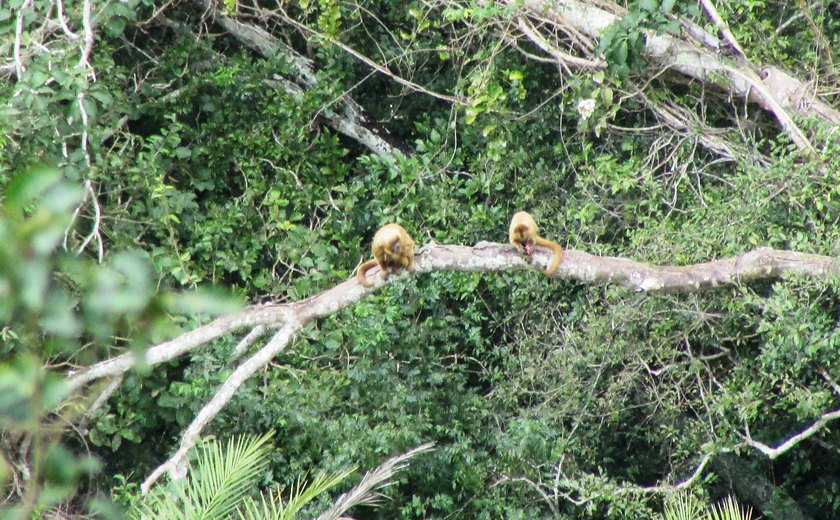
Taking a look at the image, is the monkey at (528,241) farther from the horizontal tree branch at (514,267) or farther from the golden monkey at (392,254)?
the golden monkey at (392,254)

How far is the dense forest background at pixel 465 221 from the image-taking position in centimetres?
613

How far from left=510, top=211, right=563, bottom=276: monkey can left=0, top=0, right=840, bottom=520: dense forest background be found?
118 centimetres

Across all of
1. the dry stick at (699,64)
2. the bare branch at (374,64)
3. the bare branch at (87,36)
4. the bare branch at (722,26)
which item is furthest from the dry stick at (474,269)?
the bare branch at (374,64)

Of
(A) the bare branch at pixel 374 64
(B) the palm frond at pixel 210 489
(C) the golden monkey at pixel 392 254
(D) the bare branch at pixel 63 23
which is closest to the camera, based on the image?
(B) the palm frond at pixel 210 489

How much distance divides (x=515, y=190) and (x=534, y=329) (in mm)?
1076

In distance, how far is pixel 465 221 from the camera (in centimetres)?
755

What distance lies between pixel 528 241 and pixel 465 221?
260 cm

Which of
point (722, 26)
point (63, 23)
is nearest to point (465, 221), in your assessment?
point (722, 26)

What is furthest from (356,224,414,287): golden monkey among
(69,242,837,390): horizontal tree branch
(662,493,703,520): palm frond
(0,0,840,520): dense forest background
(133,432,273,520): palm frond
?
(662,493,703,520): palm frond

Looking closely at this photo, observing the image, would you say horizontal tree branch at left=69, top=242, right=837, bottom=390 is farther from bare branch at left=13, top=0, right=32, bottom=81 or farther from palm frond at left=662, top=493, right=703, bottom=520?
bare branch at left=13, top=0, right=32, bottom=81

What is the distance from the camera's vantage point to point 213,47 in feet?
27.5

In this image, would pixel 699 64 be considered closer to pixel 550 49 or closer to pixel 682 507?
pixel 550 49

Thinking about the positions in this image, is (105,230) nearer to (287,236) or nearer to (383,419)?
(287,236)

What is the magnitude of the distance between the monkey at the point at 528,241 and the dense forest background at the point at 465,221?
3.86 feet
